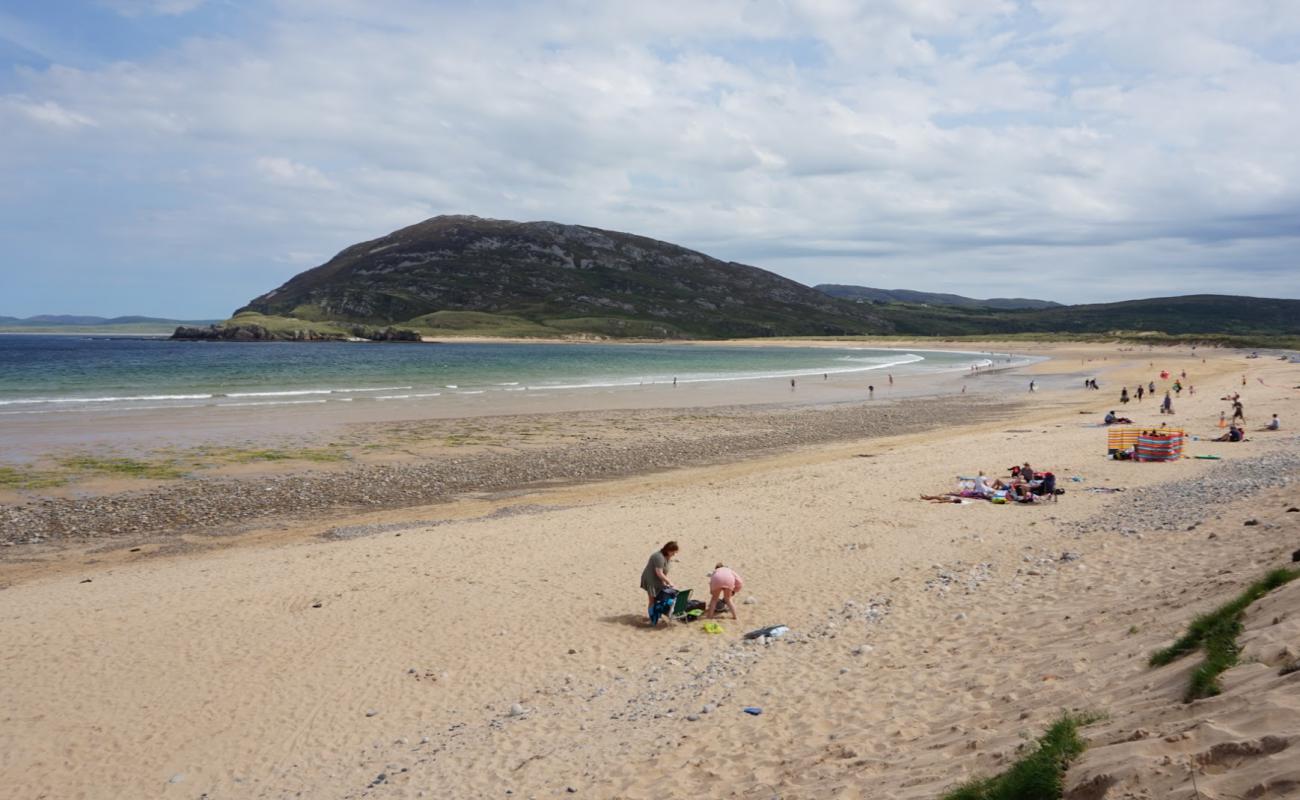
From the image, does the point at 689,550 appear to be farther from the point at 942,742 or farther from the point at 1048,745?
the point at 1048,745

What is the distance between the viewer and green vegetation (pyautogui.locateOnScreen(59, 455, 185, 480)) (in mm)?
23500

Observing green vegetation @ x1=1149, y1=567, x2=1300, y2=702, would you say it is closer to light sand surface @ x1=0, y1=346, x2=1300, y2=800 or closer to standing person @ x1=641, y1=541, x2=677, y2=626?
light sand surface @ x1=0, y1=346, x2=1300, y2=800

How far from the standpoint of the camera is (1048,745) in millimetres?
5453

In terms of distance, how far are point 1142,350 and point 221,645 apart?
406ft

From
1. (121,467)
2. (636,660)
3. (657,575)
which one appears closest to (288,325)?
(121,467)

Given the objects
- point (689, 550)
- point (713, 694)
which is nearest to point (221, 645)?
point (713, 694)

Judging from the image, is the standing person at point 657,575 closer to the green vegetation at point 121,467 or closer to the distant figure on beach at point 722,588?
the distant figure on beach at point 722,588

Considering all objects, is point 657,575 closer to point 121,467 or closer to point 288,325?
point 121,467

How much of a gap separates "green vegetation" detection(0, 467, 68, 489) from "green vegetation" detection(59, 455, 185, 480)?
0.87 meters

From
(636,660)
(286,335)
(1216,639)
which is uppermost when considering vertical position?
(286,335)

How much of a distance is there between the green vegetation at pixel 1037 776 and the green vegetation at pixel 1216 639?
0.97m

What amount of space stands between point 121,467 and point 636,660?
2082cm

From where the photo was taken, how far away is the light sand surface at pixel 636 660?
6.51 metres

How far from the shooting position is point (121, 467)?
2448cm
